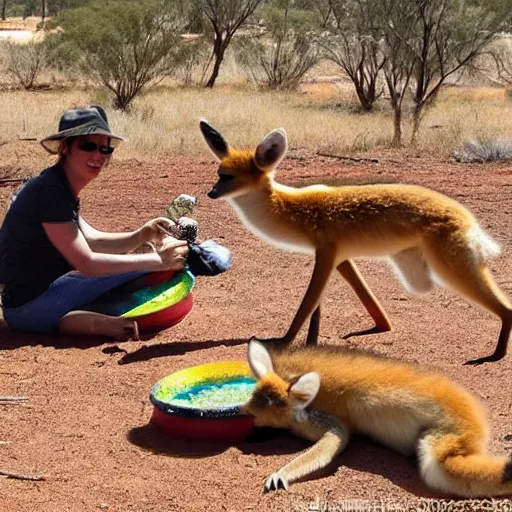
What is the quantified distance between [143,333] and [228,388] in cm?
155

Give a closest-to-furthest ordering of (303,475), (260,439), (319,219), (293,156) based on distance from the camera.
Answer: (303,475) → (260,439) → (319,219) → (293,156)

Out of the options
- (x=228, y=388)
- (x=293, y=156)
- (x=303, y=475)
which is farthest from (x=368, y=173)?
(x=303, y=475)

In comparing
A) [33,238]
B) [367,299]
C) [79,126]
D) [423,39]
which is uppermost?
[423,39]

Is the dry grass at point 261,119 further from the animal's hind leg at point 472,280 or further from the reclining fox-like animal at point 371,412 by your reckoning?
the reclining fox-like animal at point 371,412

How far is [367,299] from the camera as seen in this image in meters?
6.33

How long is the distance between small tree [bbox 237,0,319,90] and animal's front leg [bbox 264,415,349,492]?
25.9 metres

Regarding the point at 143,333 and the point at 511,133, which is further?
the point at 511,133

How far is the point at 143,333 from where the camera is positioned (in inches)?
257

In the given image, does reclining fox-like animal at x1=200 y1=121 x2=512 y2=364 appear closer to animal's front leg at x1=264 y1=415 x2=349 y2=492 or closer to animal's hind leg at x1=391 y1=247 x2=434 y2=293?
animal's hind leg at x1=391 y1=247 x2=434 y2=293

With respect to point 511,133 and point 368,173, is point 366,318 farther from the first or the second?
point 511,133

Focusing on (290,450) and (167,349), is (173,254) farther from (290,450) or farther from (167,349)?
(290,450)

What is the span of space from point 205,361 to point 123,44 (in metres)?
18.3

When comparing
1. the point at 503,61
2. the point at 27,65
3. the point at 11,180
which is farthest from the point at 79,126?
the point at 503,61

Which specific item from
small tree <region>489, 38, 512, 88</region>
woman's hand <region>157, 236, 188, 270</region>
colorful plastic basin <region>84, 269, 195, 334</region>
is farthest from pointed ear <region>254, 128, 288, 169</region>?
small tree <region>489, 38, 512, 88</region>
